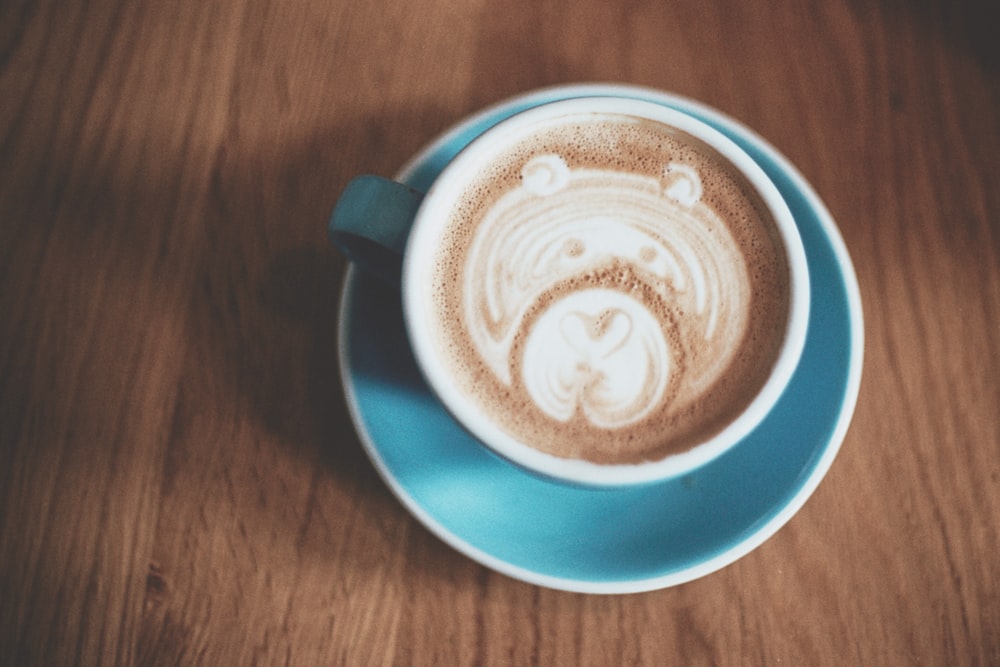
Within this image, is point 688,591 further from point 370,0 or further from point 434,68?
point 370,0

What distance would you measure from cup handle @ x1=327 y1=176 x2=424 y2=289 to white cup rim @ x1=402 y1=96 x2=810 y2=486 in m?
0.02

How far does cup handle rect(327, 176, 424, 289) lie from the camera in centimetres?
64

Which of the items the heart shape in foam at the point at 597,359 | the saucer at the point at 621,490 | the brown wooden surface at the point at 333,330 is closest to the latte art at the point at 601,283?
the heart shape in foam at the point at 597,359

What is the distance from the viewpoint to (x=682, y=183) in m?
0.69

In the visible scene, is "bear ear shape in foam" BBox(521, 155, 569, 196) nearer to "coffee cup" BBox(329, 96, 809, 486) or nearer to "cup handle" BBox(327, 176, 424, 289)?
"coffee cup" BBox(329, 96, 809, 486)

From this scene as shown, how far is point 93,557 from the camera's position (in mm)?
767

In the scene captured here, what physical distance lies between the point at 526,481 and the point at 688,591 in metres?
0.21

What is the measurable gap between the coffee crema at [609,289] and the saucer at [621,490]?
→ 0.29 ft

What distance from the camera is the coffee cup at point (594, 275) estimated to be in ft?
2.10

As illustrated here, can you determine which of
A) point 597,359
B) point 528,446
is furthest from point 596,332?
point 528,446

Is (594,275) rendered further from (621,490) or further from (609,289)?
(621,490)

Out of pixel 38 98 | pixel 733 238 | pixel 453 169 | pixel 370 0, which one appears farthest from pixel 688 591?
pixel 38 98

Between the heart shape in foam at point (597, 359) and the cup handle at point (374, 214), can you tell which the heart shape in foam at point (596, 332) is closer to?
the heart shape in foam at point (597, 359)

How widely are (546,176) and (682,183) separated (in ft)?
0.44
